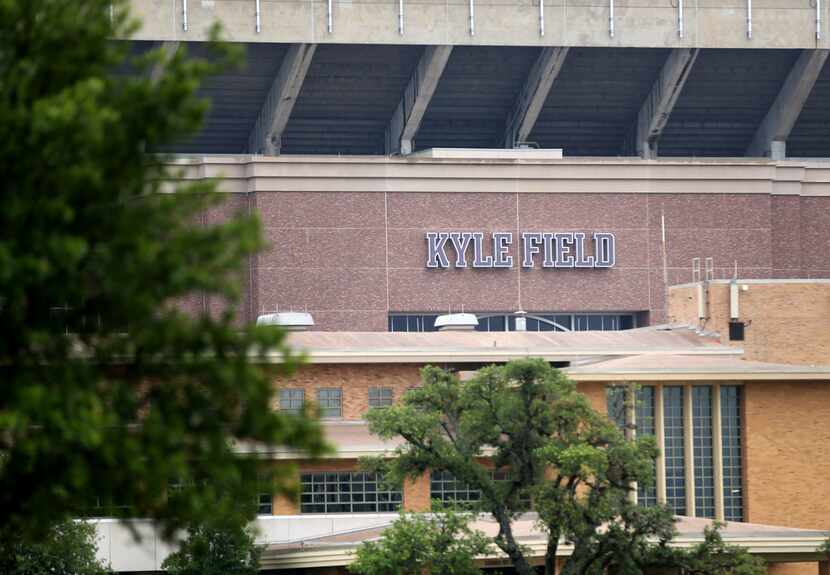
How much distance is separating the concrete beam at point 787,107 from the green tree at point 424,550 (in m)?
→ 58.8

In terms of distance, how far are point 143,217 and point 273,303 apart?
78490mm

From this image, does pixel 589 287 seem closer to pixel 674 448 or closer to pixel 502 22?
pixel 502 22

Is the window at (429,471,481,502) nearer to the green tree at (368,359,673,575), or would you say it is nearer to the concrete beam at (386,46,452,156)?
the green tree at (368,359,673,575)

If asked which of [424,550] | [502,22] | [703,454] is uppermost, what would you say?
[502,22]

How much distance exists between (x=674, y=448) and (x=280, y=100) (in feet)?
112

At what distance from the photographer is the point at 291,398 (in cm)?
7550

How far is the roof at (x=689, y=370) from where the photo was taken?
7312cm

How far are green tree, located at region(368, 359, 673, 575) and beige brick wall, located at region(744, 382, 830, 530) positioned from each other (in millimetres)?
21378

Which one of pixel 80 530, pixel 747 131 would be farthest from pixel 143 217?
pixel 747 131

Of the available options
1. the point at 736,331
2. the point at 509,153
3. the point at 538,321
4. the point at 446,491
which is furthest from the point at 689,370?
the point at 509,153

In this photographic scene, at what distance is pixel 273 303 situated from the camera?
98250 millimetres

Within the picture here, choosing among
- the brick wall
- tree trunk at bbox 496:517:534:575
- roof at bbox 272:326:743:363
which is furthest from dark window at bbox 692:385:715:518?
tree trunk at bbox 496:517:534:575

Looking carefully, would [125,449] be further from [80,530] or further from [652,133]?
[652,133]

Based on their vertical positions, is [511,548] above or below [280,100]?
below
